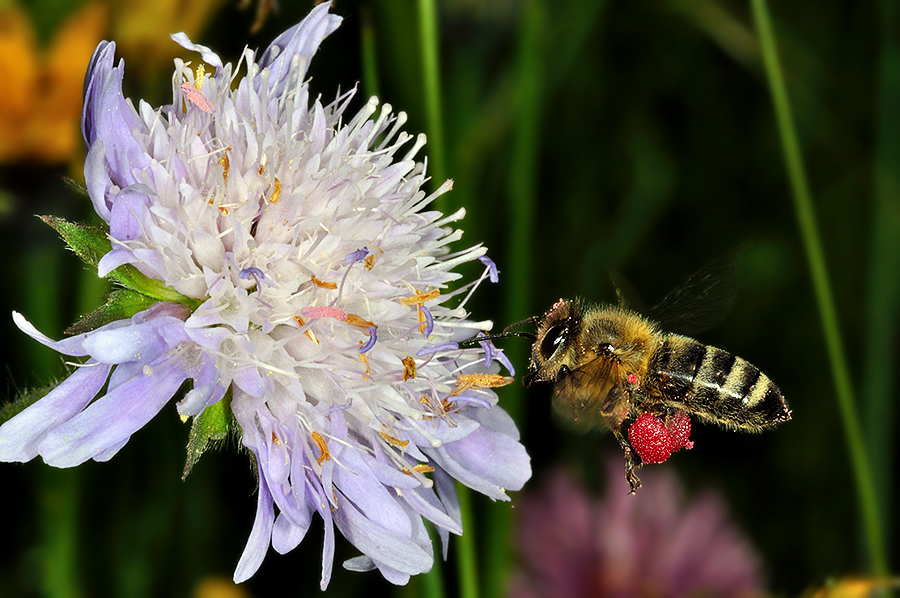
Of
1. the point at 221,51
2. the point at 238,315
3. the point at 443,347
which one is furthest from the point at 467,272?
the point at 238,315

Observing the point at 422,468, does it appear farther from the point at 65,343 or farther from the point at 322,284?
the point at 65,343

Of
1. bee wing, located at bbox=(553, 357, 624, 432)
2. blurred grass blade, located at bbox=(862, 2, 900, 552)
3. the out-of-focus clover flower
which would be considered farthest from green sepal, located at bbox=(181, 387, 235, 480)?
blurred grass blade, located at bbox=(862, 2, 900, 552)

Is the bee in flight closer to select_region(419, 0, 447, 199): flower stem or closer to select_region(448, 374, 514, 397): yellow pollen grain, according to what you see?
select_region(448, 374, 514, 397): yellow pollen grain

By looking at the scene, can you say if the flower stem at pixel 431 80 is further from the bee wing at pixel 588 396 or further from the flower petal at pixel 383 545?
the flower petal at pixel 383 545

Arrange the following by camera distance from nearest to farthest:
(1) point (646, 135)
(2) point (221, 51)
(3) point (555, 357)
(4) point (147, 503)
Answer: (3) point (555, 357) → (4) point (147, 503) → (2) point (221, 51) → (1) point (646, 135)

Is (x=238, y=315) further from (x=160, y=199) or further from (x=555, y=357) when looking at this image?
(x=555, y=357)

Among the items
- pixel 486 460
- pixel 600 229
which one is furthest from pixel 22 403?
pixel 600 229

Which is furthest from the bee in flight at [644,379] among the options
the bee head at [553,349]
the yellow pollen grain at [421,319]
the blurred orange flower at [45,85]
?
the blurred orange flower at [45,85]

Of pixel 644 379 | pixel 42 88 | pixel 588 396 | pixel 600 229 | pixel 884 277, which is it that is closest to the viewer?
pixel 588 396
